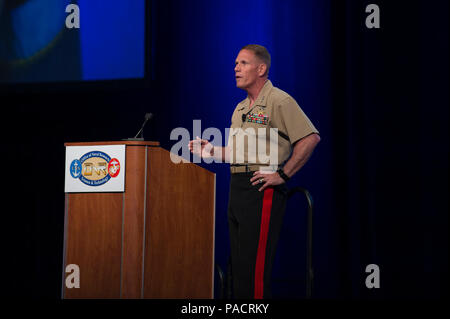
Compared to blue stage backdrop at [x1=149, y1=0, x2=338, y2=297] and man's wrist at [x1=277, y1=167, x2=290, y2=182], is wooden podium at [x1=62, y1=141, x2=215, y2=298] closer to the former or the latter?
man's wrist at [x1=277, y1=167, x2=290, y2=182]

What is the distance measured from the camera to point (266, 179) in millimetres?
2395

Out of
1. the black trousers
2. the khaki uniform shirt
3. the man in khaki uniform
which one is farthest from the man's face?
the black trousers

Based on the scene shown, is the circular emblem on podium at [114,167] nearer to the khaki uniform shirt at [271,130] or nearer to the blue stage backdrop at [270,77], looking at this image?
the khaki uniform shirt at [271,130]

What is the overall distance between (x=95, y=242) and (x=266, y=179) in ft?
3.02

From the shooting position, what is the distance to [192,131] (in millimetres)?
3713

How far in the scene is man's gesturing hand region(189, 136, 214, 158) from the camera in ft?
8.34

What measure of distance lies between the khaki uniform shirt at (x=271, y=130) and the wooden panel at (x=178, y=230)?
298 mm

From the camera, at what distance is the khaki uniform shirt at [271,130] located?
2439mm

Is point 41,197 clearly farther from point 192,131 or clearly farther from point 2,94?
point 192,131

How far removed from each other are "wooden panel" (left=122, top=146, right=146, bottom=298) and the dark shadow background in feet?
3.87

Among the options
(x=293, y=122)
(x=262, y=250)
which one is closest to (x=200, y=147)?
(x=293, y=122)

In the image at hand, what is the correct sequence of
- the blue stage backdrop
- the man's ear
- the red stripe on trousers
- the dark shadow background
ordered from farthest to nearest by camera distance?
1. the blue stage backdrop
2. the dark shadow background
3. the man's ear
4. the red stripe on trousers

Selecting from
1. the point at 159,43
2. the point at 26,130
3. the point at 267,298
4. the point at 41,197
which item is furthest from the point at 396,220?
the point at 26,130

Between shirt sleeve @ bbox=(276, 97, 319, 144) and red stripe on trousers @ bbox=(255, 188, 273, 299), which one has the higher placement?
shirt sleeve @ bbox=(276, 97, 319, 144)
